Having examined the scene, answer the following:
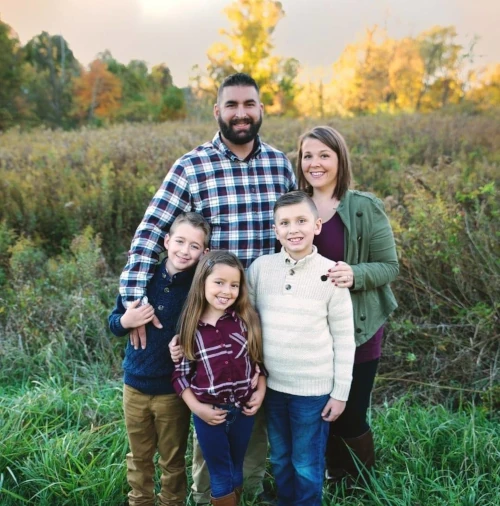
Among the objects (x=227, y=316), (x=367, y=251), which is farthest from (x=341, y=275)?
(x=227, y=316)

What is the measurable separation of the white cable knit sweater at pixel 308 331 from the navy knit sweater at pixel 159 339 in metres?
0.46

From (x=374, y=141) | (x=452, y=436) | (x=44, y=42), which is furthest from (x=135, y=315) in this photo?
(x=44, y=42)

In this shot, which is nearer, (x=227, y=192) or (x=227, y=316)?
(x=227, y=316)

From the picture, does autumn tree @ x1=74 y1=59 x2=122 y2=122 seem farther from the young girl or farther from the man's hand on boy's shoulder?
the young girl

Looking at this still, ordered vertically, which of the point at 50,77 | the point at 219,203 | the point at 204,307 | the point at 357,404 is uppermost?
the point at 50,77

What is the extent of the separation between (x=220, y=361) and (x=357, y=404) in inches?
Result: 35.8

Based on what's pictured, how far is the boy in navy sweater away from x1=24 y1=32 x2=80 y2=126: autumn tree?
27016 mm

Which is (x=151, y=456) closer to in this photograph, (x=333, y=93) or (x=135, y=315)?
(x=135, y=315)

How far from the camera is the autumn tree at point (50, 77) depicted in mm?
28417

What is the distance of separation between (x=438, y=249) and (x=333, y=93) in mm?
29679

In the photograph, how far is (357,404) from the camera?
2.74 metres

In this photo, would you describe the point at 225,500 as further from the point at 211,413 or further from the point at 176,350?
the point at 176,350

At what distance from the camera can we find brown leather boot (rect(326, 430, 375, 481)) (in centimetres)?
282

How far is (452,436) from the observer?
308cm
